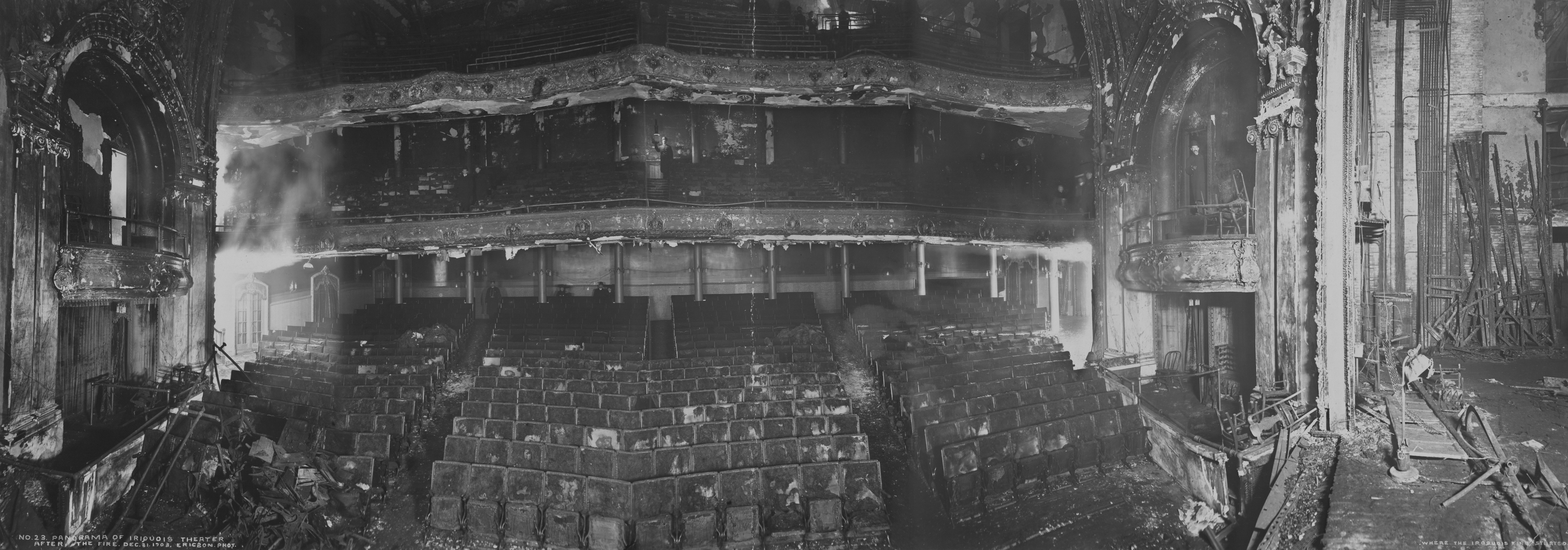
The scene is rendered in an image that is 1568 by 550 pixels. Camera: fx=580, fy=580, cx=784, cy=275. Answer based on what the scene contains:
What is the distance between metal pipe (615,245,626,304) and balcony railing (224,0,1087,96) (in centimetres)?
496

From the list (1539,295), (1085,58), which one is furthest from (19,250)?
(1539,295)

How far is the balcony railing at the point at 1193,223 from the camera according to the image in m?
8.05

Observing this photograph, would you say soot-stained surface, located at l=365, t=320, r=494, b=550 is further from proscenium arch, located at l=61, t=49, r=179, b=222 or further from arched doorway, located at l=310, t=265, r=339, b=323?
arched doorway, located at l=310, t=265, r=339, b=323

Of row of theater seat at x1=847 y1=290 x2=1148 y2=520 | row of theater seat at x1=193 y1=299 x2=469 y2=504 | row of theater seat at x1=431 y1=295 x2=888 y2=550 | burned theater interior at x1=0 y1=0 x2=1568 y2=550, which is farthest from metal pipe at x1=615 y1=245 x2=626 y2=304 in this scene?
row of theater seat at x1=847 y1=290 x2=1148 y2=520

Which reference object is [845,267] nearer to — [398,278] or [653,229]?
[653,229]

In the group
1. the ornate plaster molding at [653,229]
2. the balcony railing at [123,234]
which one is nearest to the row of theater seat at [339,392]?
the ornate plaster molding at [653,229]

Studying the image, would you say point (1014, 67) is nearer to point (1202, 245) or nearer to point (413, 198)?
point (1202, 245)

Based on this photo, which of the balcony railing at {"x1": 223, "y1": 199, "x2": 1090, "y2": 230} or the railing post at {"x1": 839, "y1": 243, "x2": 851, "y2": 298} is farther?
the railing post at {"x1": 839, "y1": 243, "x2": 851, "y2": 298}

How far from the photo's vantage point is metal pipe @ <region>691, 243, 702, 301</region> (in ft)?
52.7

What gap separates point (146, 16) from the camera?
9.15m

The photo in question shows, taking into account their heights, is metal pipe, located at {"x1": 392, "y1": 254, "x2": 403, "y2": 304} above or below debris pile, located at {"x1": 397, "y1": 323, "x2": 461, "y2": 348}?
above

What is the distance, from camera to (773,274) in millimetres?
16359

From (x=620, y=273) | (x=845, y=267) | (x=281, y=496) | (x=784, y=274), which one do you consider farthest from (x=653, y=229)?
(x=281, y=496)

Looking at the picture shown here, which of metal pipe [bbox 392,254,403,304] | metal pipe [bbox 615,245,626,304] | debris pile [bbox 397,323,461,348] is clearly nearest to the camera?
debris pile [bbox 397,323,461,348]
